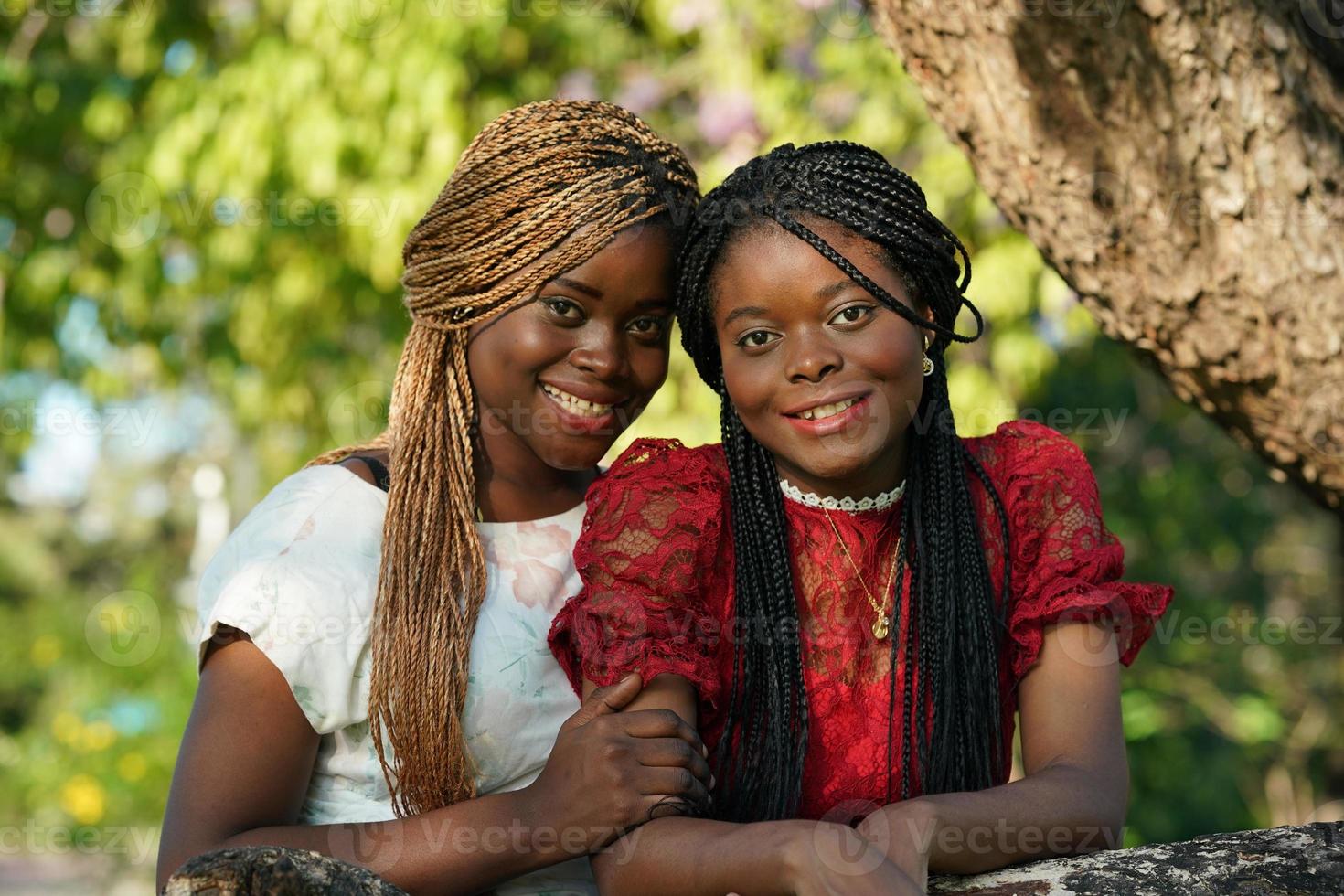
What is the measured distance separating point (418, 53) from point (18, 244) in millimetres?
2401

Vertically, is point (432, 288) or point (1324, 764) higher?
point (432, 288)

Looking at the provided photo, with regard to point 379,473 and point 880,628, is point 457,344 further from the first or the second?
point 880,628

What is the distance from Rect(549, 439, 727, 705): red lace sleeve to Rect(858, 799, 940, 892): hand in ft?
1.31

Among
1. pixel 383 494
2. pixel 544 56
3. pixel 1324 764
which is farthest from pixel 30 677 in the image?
pixel 383 494

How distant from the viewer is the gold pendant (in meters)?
2.61

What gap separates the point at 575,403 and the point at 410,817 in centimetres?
83

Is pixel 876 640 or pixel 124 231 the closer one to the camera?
pixel 876 640

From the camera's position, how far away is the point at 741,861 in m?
2.09

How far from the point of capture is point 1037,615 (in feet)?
8.17

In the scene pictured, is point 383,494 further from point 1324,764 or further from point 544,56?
point 1324,764
